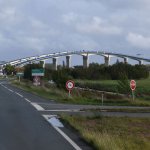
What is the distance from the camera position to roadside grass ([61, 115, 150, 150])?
12.5 meters

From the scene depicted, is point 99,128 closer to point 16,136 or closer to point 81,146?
point 16,136

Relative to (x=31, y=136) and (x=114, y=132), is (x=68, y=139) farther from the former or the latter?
(x=114, y=132)

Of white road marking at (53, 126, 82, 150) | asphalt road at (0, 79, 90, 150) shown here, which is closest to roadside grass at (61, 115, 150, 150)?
white road marking at (53, 126, 82, 150)

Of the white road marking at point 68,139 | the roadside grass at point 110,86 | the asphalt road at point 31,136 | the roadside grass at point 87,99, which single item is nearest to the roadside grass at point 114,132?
the white road marking at point 68,139

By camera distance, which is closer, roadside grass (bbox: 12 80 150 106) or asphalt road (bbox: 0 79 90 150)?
asphalt road (bbox: 0 79 90 150)

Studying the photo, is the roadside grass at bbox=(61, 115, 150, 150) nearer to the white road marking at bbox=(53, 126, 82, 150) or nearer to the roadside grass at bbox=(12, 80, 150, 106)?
the white road marking at bbox=(53, 126, 82, 150)

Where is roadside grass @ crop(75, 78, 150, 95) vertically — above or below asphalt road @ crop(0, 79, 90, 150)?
below

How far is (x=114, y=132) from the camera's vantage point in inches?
643

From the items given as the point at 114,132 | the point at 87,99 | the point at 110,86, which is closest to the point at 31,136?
the point at 114,132

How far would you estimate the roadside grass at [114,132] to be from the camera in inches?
494

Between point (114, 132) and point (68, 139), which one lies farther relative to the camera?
point (114, 132)

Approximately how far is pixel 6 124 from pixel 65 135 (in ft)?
13.2

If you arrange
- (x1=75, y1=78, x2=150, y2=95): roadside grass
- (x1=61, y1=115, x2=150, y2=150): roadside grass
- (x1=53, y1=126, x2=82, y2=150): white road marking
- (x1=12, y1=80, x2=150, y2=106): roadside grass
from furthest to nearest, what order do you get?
(x1=75, y1=78, x2=150, y2=95): roadside grass
(x1=12, y1=80, x2=150, y2=106): roadside grass
(x1=53, y1=126, x2=82, y2=150): white road marking
(x1=61, y1=115, x2=150, y2=150): roadside grass

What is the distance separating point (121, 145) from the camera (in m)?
12.4
